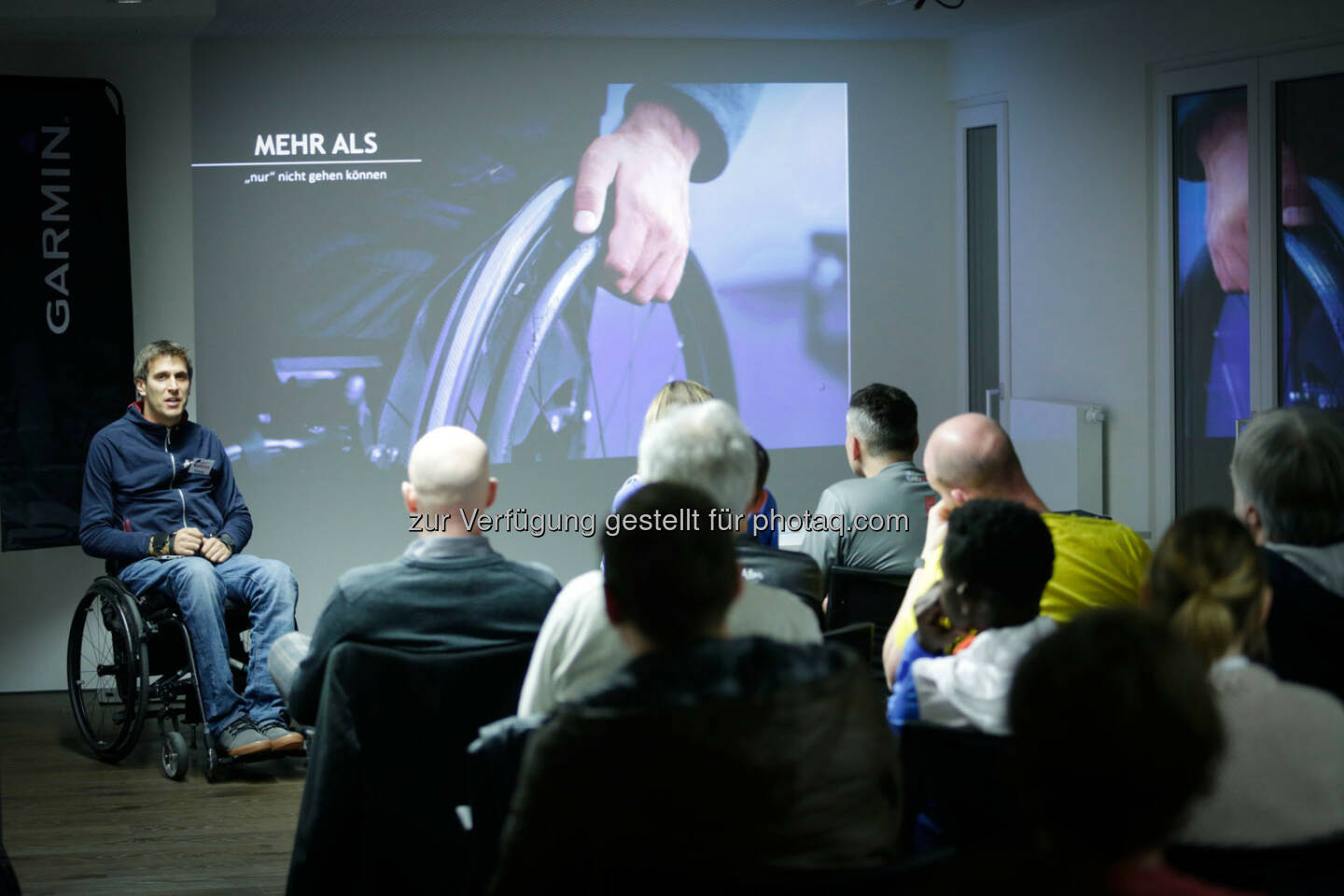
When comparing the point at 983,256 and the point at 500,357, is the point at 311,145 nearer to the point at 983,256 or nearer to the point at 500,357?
the point at 500,357

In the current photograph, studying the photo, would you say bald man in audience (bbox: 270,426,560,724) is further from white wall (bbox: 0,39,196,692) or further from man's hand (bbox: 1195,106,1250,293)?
man's hand (bbox: 1195,106,1250,293)

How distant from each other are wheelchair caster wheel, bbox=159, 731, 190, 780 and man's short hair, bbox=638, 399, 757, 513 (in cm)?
244

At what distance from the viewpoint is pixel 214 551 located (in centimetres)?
455

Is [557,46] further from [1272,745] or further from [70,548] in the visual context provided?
[1272,745]

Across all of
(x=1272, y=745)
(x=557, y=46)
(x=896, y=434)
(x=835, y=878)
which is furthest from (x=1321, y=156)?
(x=835, y=878)

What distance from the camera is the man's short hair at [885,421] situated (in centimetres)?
368

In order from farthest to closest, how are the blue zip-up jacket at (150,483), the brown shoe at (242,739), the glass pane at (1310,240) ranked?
the glass pane at (1310,240) → the blue zip-up jacket at (150,483) → the brown shoe at (242,739)

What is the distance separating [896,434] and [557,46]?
3181 millimetres

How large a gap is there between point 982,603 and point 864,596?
1.17 m

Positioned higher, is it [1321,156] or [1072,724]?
[1321,156]

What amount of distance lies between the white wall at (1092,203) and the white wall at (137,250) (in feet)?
12.0

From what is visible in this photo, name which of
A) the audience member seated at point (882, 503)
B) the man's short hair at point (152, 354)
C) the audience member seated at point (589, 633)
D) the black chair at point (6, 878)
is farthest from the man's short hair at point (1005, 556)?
the man's short hair at point (152, 354)

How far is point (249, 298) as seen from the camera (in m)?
5.86

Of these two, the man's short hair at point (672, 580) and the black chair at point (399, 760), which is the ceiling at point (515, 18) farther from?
the man's short hair at point (672, 580)
